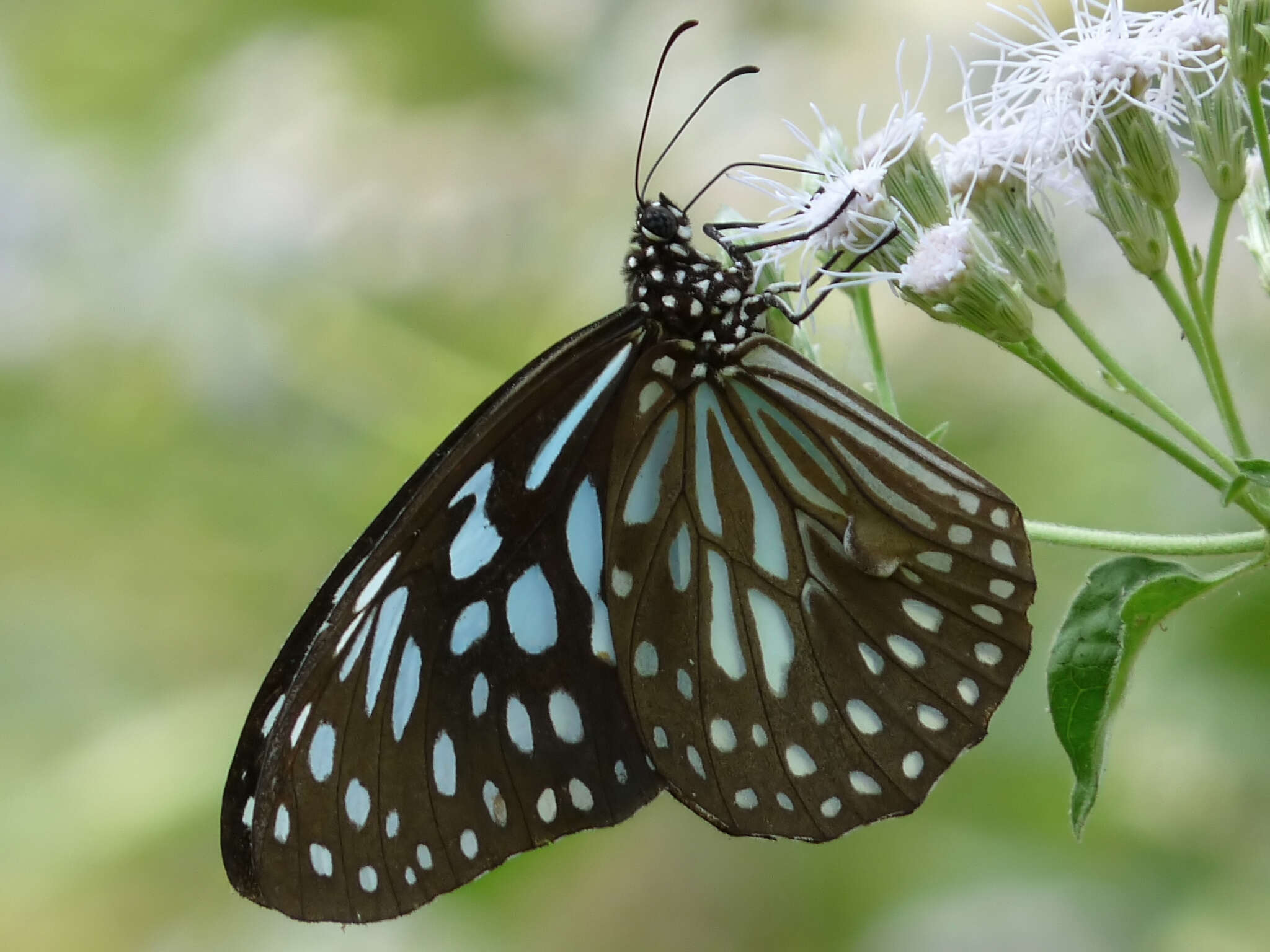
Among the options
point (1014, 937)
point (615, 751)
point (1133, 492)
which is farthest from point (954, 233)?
point (1014, 937)

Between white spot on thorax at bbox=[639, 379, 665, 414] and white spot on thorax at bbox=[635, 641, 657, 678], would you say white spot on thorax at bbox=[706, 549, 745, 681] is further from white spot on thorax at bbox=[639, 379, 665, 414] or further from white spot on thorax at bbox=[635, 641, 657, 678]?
white spot on thorax at bbox=[639, 379, 665, 414]

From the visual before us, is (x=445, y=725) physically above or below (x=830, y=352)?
below

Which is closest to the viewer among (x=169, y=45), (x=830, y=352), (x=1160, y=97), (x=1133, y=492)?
(x=1160, y=97)

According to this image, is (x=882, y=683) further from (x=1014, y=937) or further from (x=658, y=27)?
(x=658, y=27)

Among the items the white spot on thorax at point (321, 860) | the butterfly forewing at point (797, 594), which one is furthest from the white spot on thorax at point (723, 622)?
the white spot on thorax at point (321, 860)

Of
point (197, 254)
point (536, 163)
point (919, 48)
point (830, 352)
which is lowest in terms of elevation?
point (830, 352)

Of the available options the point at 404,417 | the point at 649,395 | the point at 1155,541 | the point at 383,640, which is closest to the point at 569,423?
the point at 649,395
